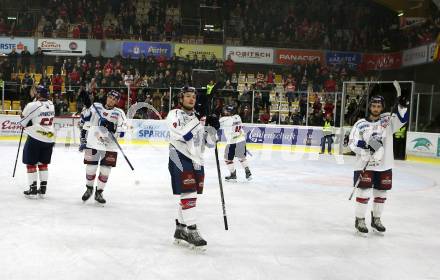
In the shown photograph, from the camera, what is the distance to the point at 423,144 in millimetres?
15594

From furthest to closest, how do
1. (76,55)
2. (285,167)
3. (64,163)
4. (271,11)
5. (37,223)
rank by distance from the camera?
(271,11) < (76,55) < (285,167) < (64,163) < (37,223)

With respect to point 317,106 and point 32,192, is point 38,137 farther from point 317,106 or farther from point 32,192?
point 317,106

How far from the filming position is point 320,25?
989 inches

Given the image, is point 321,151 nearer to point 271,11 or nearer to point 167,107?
point 167,107

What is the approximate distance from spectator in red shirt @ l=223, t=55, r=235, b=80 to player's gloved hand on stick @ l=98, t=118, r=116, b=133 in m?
14.5

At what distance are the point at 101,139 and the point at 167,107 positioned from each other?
10047 mm

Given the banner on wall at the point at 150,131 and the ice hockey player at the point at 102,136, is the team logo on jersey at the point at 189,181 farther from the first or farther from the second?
the banner on wall at the point at 150,131

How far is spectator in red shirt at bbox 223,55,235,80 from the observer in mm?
21312

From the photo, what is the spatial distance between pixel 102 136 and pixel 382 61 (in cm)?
1941

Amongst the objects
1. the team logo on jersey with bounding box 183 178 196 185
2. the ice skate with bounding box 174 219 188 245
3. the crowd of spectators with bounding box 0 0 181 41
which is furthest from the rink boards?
the team logo on jersey with bounding box 183 178 196 185

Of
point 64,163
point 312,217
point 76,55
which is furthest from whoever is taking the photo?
point 76,55

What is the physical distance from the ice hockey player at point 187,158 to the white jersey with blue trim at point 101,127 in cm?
218

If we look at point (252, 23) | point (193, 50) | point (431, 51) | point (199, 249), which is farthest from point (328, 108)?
point (199, 249)

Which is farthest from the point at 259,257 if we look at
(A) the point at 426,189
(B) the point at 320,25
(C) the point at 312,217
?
(B) the point at 320,25
